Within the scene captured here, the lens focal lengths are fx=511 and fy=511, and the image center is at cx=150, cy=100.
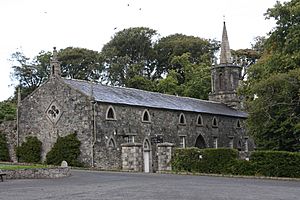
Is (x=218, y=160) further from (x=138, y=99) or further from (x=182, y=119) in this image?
(x=182, y=119)

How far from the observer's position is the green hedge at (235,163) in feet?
86.6

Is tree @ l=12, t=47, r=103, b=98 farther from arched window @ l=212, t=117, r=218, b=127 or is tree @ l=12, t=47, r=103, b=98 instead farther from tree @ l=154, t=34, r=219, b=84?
arched window @ l=212, t=117, r=218, b=127

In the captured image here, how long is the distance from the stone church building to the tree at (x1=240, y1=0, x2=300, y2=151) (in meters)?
5.89

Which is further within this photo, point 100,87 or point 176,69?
point 176,69

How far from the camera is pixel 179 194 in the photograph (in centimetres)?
1544

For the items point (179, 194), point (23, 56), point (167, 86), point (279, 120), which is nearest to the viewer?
point (179, 194)

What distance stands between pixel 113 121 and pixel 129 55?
3526cm

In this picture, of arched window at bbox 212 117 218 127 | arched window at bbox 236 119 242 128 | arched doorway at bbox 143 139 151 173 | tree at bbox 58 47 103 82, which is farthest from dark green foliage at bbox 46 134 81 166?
tree at bbox 58 47 103 82

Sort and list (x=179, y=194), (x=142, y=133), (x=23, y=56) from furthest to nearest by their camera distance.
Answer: (x=23, y=56), (x=142, y=133), (x=179, y=194)

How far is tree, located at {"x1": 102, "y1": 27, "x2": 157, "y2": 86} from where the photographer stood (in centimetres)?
6650

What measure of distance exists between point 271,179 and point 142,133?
15103mm

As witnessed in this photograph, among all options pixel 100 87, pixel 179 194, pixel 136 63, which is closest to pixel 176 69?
pixel 136 63

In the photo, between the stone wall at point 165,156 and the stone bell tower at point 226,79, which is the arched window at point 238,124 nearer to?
the stone bell tower at point 226,79

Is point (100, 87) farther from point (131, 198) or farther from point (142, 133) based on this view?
point (131, 198)
